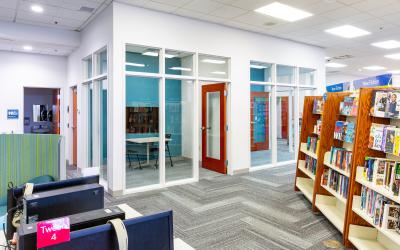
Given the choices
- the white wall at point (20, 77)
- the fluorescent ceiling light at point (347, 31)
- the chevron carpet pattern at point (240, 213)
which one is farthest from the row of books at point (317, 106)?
the white wall at point (20, 77)

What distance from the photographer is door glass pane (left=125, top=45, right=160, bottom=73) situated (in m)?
5.02

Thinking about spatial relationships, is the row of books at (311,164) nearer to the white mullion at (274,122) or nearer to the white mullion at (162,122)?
the white mullion at (274,122)

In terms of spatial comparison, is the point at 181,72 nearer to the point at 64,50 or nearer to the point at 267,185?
the point at 267,185

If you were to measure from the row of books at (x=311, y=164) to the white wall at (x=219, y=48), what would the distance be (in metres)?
1.81

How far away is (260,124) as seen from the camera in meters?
7.37

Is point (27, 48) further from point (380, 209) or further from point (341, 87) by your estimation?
point (380, 209)

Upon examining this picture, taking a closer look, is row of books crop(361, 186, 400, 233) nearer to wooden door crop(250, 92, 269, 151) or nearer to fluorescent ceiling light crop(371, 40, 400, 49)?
wooden door crop(250, 92, 269, 151)

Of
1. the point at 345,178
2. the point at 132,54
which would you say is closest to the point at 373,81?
the point at 345,178

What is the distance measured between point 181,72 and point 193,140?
138 cm

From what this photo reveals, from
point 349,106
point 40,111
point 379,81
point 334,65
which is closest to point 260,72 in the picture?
point 349,106

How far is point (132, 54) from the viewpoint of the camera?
16.6ft

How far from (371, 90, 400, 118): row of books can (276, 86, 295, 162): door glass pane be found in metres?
5.04

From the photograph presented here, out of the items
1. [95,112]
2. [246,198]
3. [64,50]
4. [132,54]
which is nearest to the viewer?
[246,198]

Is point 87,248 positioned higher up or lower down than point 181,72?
lower down
